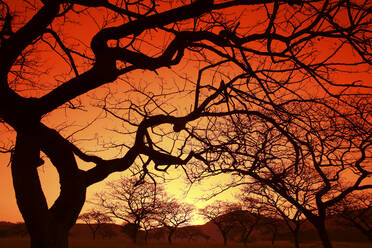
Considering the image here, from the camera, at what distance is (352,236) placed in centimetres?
7744

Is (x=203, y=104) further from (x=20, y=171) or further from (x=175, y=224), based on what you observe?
(x=175, y=224)

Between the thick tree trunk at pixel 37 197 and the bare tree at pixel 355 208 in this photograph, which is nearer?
the thick tree trunk at pixel 37 197

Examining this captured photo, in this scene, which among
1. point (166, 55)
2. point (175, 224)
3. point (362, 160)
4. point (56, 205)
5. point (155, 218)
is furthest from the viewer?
point (175, 224)

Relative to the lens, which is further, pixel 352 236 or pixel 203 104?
pixel 352 236

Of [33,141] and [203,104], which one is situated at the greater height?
[203,104]

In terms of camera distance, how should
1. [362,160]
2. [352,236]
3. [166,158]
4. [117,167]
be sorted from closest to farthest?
[117,167] < [166,158] < [362,160] < [352,236]

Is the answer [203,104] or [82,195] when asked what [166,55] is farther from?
[82,195]

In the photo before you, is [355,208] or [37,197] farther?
[355,208]

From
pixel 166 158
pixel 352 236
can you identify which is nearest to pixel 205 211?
pixel 352 236

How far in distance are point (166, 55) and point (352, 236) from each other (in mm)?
94365

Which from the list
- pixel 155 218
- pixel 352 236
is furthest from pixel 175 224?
pixel 352 236

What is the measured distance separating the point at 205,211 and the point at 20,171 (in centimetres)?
5951

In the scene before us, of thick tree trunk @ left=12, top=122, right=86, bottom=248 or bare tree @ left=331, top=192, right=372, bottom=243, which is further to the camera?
bare tree @ left=331, top=192, right=372, bottom=243

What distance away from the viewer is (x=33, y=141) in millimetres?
3438
